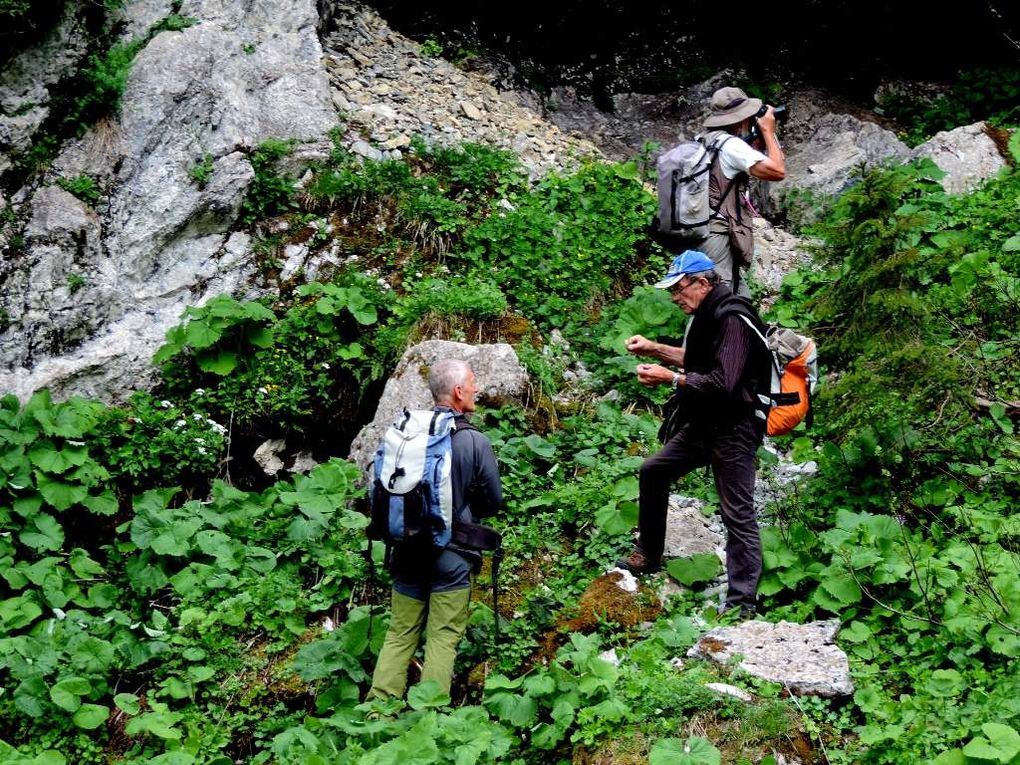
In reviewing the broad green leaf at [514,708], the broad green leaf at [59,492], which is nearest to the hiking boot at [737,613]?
the broad green leaf at [514,708]

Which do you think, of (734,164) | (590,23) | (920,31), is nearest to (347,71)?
(590,23)

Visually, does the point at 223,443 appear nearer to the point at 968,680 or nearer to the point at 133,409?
the point at 133,409

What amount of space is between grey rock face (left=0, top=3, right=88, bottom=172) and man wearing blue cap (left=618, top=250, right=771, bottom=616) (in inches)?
259

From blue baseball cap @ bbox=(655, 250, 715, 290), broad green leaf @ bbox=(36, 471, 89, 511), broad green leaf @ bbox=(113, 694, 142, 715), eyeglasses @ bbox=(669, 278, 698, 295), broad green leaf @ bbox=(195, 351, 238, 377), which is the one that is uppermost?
blue baseball cap @ bbox=(655, 250, 715, 290)

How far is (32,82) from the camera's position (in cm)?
913

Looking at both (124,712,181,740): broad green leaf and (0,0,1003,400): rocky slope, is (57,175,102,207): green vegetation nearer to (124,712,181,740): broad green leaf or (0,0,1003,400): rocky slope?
(0,0,1003,400): rocky slope

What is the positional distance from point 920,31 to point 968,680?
10.6m

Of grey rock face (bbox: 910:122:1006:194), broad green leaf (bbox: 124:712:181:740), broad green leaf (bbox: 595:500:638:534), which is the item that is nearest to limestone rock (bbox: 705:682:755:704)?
broad green leaf (bbox: 595:500:638:534)

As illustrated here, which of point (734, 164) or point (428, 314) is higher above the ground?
point (734, 164)

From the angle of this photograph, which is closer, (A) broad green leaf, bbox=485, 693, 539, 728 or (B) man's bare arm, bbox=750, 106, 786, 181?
(A) broad green leaf, bbox=485, 693, 539, 728

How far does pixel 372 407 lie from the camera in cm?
858

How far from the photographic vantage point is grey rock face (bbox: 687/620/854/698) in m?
5.02

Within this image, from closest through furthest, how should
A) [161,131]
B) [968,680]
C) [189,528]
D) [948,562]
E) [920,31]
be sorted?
[968,680] → [948,562] → [189,528] → [161,131] → [920,31]

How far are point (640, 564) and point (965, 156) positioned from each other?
22.2 ft
